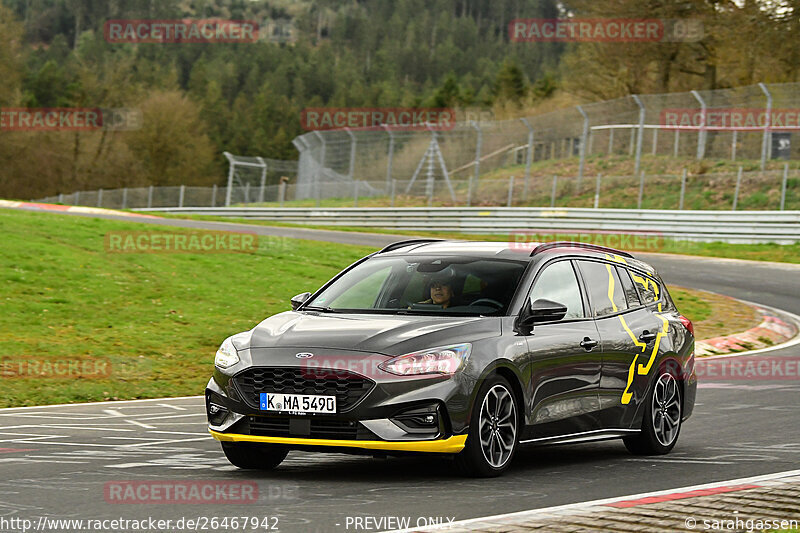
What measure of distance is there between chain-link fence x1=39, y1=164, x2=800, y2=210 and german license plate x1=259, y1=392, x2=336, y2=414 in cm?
2928

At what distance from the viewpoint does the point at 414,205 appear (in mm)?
46031

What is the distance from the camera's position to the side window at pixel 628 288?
984cm

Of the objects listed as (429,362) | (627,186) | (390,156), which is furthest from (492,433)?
(390,156)

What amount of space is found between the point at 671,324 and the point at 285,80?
168586 mm

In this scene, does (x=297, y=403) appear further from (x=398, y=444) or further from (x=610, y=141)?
(x=610, y=141)

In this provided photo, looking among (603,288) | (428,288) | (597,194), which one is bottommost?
(597,194)

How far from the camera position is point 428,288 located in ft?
28.6

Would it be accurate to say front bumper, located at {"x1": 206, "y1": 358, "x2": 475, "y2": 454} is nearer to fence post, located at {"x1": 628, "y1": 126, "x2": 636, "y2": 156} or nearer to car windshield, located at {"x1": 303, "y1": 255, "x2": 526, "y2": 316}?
car windshield, located at {"x1": 303, "y1": 255, "x2": 526, "y2": 316}

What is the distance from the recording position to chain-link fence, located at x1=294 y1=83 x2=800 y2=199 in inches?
1447

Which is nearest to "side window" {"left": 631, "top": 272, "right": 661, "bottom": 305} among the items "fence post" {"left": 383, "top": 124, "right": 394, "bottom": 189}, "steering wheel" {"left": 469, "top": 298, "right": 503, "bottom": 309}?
"steering wheel" {"left": 469, "top": 298, "right": 503, "bottom": 309}

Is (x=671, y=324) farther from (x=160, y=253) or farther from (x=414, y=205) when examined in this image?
(x=414, y=205)

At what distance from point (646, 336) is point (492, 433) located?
229 cm

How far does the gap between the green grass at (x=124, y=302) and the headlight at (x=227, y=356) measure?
17.8ft

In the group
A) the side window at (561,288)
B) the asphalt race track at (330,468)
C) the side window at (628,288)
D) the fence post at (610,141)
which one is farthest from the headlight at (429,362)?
the fence post at (610,141)
